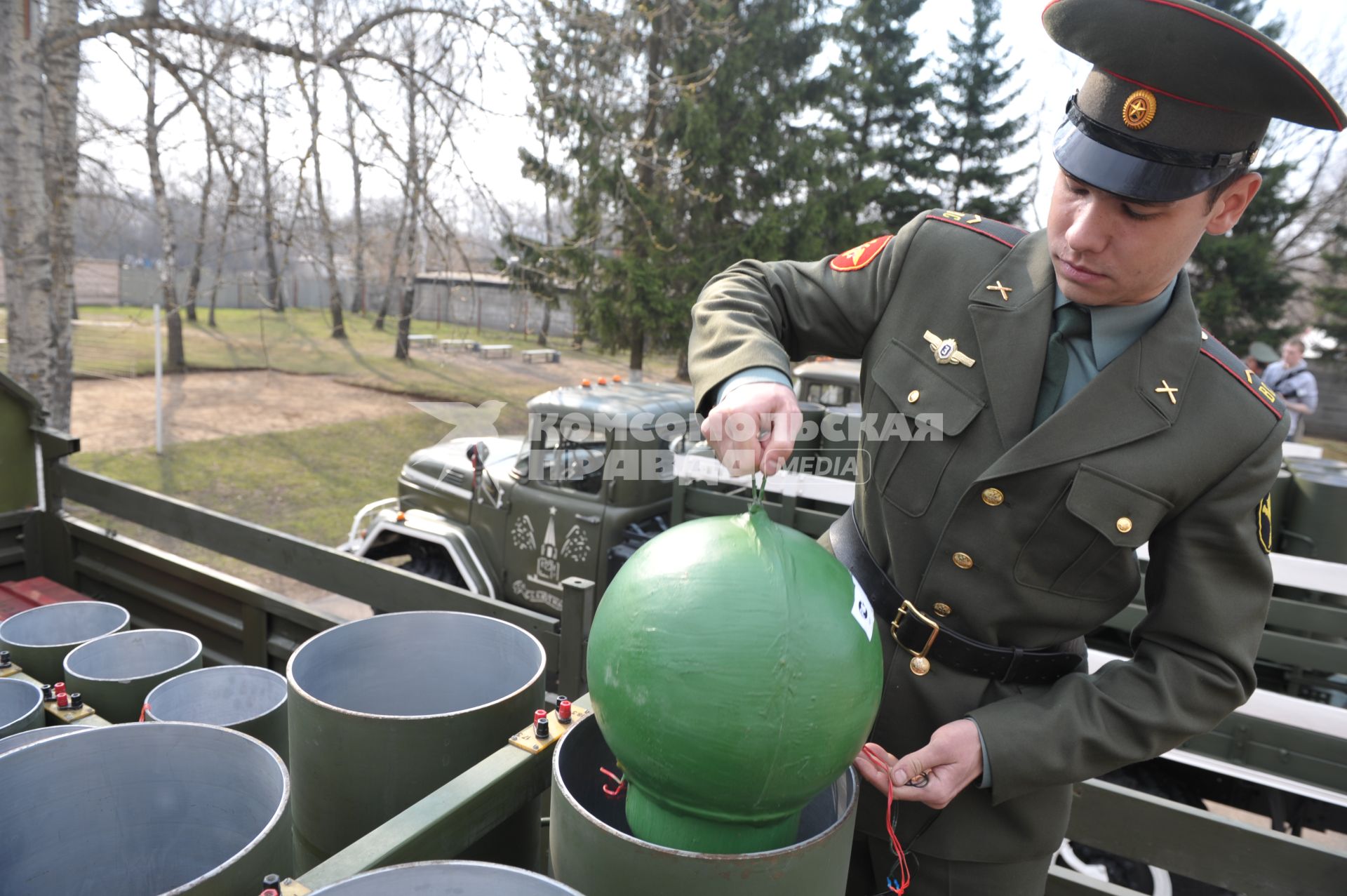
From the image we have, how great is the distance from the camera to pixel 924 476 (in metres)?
1.62

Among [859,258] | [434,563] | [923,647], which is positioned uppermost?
[859,258]

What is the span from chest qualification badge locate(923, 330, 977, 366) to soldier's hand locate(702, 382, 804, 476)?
44cm

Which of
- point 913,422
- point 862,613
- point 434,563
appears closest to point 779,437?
point 862,613

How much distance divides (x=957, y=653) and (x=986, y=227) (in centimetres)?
89

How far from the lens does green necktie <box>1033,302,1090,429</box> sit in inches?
62.4

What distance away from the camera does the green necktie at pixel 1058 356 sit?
158cm

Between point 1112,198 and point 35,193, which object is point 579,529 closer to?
point 1112,198

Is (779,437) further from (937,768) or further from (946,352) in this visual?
(937,768)

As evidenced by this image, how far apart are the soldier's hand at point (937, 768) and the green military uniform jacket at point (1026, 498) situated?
0.04 metres

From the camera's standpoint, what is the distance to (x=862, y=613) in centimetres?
119

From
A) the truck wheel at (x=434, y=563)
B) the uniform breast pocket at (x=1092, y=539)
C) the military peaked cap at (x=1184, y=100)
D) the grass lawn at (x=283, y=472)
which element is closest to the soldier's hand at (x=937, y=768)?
the uniform breast pocket at (x=1092, y=539)

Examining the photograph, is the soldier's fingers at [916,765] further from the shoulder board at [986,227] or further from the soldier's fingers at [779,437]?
the shoulder board at [986,227]

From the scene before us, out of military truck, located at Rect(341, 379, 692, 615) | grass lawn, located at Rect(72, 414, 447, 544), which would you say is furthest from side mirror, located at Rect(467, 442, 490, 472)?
grass lawn, located at Rect(72, 414, 447, 544)

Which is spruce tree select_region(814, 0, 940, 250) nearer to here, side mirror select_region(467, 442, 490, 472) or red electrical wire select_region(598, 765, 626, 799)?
side mirror select_region(467, 442, 490, 472)
